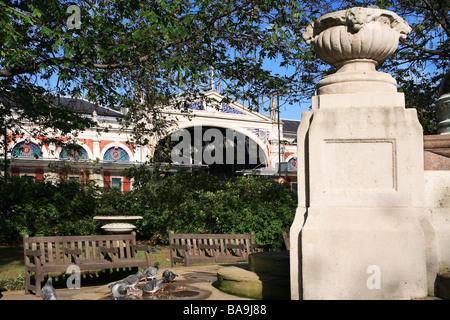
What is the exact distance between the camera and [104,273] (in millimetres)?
8898

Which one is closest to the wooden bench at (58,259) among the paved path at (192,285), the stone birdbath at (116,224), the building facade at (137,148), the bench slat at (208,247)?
the paved path at (192,285)

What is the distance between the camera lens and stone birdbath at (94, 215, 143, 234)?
1124cm

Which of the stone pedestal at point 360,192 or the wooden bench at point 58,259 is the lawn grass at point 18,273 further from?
the stone pedestal at point 360,192

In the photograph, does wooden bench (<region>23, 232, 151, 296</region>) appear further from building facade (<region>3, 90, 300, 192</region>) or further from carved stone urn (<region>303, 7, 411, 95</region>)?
building facade (<region>3, 90, 300, 192</region>)

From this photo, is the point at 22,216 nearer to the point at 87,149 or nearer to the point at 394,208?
the point at 394,208

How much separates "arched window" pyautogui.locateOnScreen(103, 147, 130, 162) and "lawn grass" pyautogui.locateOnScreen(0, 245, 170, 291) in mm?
19237

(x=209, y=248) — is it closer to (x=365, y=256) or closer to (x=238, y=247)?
(x=238, y=247)

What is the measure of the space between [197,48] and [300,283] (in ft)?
23.7

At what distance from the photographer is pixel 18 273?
9.26 meters

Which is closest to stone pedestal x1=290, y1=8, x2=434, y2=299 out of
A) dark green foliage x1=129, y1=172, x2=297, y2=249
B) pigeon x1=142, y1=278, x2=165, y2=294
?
pigeon x1=142, y1=278, x2=165, y2=294

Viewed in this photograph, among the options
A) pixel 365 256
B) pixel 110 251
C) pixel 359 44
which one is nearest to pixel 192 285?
pixel 365 256

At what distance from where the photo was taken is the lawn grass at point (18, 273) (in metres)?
8.34

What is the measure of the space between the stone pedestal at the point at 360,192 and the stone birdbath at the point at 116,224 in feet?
26.1

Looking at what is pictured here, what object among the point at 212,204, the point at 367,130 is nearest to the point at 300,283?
the point at 367,130
